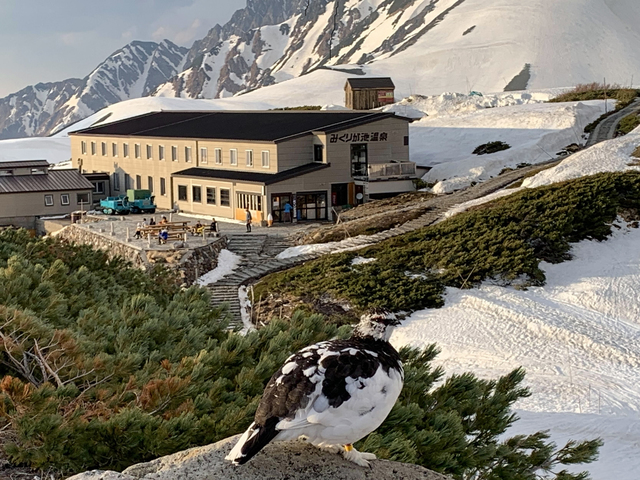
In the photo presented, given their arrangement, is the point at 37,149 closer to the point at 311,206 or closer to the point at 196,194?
the point at 196,194

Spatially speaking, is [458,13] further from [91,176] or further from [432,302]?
[432,302]

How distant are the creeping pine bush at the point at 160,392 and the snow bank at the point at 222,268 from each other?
2093 cm

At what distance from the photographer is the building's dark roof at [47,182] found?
177 feet

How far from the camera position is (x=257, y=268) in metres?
35.0

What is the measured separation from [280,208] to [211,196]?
6.17 m

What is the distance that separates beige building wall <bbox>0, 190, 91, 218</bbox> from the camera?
53.3 meters

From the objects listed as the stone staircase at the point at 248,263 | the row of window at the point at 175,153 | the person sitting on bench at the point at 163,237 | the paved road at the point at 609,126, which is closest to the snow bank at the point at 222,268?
the stone staircase at the point at 248,263

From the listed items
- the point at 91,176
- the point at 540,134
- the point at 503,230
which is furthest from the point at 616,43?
the point at 503,230

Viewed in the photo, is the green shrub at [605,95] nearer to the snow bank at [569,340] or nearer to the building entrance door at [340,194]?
the building entrance door at [340,194]

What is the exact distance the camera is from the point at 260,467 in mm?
5430

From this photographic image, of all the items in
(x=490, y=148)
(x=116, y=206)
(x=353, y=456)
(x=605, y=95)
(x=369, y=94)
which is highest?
(x=369, y=94)

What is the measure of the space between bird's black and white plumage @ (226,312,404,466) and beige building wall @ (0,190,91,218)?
51.8 m

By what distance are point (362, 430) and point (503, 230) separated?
27.2 metres

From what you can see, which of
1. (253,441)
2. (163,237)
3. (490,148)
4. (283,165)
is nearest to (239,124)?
(283,165)
